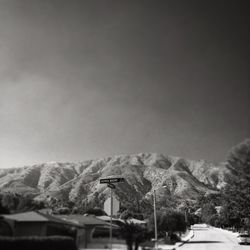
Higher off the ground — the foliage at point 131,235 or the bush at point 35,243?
the foliage at point 131,235

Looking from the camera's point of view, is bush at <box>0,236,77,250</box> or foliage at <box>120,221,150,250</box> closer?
bush at <box>0,236,77,250</box>

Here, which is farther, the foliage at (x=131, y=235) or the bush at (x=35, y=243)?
the foliage at (x=131, y=235)

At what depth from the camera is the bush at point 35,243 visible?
83.8 feet

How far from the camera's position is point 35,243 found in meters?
27.3

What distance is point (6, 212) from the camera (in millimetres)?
28766

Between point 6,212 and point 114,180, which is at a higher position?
point 114,180

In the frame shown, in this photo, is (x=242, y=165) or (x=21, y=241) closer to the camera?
(x=21, y=241)

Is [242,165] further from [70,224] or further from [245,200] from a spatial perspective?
[70,224]

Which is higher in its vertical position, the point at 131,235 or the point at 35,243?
the point at 131,235

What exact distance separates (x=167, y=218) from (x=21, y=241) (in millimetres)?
45624

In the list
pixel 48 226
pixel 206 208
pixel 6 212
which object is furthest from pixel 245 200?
pixel 206 208

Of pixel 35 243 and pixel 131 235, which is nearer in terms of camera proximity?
pixel 35 243

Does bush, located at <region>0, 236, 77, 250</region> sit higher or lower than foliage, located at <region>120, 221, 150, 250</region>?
lower

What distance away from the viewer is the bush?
25.5 meters
